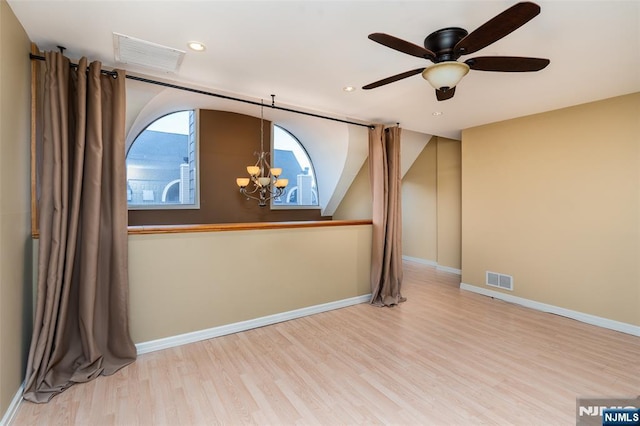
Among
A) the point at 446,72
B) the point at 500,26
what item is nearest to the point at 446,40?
the point at 446,72

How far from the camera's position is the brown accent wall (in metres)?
5.20

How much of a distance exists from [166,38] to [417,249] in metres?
5.72

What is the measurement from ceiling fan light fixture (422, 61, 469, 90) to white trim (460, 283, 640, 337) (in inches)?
127

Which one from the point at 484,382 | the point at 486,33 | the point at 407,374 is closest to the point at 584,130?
the point at 486,33

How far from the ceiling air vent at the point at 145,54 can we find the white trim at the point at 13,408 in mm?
2394

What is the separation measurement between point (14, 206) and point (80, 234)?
18.2 inches

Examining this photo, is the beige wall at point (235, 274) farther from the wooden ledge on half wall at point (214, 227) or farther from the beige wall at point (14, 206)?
the beige wall at point (14, 206)

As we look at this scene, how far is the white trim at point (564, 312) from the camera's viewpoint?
312 cm

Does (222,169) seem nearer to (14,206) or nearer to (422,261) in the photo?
(14,206)

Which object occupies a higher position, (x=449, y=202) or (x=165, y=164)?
(x=165, y=164)

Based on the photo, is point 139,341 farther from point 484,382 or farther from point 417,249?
point 417,249


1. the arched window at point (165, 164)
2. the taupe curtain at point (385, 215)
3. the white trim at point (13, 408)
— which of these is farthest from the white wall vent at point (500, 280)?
the white trim at point (13, 408)

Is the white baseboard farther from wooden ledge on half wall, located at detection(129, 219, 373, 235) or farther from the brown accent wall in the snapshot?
the brown accent wall

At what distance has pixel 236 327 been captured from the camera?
3109mm
